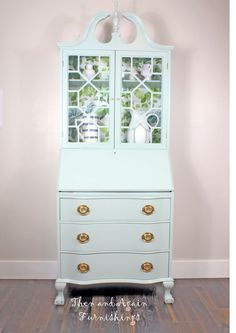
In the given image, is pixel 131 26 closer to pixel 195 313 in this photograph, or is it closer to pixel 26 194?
pixel 26 194

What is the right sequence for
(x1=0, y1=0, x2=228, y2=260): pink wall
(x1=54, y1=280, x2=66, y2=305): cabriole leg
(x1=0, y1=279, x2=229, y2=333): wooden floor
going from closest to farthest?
(x1=0, y1=279, x2=229, y2=333): wooden floor
(x1=54, y1=280, x2=66, y2=305): cabriole leg
(x1=0, y1=0, x2=228, y2=260): pink wall

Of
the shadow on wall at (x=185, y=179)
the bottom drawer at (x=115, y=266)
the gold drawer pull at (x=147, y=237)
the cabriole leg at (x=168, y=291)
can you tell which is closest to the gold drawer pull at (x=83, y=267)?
the bottom drawer at (x=115, y=266)

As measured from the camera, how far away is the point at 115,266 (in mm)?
2742

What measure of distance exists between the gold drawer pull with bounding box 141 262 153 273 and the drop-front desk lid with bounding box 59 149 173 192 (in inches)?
21.0

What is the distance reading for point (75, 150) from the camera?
9.29 ft

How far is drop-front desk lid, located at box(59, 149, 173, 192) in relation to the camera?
8.92 ft

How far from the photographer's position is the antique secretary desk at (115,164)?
271cm

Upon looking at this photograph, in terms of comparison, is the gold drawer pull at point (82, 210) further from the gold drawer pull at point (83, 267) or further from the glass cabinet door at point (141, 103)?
the glass cabinet door at point (141, 103)

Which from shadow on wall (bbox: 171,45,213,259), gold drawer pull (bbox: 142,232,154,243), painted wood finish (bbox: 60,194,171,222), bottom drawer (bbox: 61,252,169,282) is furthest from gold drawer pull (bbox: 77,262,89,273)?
shadow on wall (bbox: 171,45,213,259)

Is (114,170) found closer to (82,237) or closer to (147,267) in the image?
(82,237)

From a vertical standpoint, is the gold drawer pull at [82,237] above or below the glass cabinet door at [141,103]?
below

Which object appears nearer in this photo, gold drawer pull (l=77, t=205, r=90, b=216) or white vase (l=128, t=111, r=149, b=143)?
gold drawer pull (l=77, t=205, r=90, b=216)

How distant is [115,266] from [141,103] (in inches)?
47.7

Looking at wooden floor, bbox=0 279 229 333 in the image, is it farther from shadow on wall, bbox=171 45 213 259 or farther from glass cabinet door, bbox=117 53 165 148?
glass cabinet door, bbox=117 53 165 148
